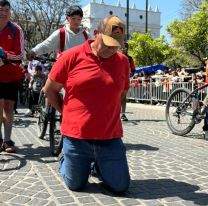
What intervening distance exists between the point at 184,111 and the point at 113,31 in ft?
13.7

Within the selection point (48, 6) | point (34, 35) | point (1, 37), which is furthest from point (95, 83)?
point (34, 35)

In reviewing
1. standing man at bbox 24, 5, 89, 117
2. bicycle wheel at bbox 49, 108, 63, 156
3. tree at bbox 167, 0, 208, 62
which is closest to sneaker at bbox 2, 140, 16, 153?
bicycle wheel at bbox 49, 108, 63, 156

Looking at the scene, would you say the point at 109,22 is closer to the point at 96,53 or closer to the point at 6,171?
the point at 96,53

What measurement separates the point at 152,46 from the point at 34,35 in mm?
10749

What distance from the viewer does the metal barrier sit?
593 inches

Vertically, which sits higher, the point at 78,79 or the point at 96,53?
the point at 96,53

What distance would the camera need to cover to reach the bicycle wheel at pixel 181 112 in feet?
24.4

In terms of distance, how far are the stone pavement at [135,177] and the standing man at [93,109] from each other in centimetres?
20

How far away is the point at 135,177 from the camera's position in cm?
452

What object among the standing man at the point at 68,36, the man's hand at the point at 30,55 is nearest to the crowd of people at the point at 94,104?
the man's hand at the point at 30,55

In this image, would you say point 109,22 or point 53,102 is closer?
point 109,22

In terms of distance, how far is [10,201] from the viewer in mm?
3670

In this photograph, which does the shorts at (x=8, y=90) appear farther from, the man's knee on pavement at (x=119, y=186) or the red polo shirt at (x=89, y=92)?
the man's knee on pavement at (x=119, y=186)

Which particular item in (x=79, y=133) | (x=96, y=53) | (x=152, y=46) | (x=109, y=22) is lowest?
(x=79, y=133)
